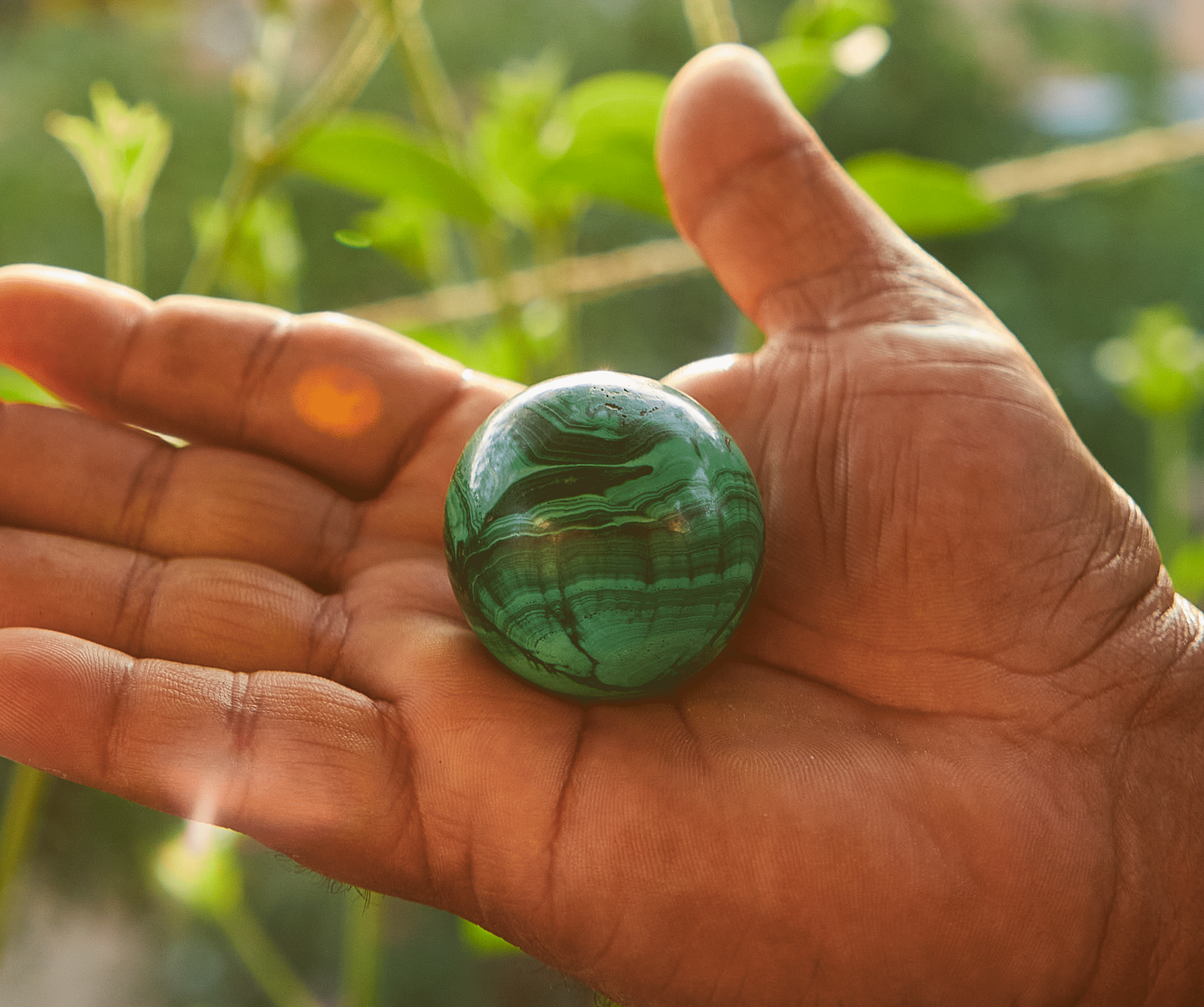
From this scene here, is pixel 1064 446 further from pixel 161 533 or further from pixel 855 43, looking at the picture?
pixel 161 533

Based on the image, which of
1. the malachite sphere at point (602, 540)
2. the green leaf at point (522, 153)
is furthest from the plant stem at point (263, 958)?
the green leaf at point (522, 153)

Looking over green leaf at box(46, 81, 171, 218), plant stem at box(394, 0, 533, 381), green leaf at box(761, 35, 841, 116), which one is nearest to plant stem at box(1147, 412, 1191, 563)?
green leaf at box(761, 35, 841, 116)

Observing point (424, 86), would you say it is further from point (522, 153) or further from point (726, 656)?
point (726, 656)

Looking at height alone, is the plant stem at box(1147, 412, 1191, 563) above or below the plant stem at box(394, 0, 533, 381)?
below

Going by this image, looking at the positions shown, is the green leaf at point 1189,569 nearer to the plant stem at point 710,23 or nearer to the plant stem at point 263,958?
the plant stem at point 710,23

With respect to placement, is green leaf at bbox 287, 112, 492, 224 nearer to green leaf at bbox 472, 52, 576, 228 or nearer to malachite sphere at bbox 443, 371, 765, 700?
green leaf at bbox 472, 52, 576, 228

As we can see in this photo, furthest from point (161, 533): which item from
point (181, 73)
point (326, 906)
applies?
point (181, 73)

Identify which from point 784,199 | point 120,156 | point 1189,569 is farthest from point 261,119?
point 1189,569

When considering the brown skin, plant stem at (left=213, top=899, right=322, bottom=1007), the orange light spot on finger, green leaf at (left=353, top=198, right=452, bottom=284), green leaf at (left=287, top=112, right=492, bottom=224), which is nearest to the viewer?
the brown skin
